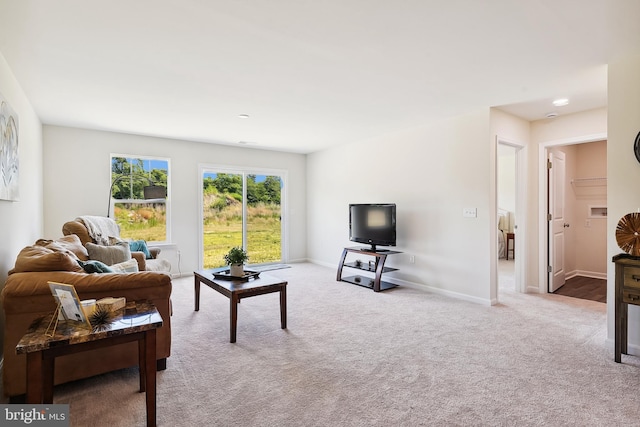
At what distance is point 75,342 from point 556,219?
18.3 ft

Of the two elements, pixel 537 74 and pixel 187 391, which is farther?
pixel 537 74

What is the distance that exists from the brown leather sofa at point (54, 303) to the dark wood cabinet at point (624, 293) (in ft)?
11.1

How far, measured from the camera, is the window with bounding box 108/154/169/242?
17.1 ft

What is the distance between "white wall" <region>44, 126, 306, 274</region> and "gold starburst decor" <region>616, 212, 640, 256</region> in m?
5.35

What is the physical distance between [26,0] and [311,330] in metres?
3.15

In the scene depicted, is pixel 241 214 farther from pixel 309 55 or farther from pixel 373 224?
pixel 309 55

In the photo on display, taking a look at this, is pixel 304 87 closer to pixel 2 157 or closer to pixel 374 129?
pixel 374 129

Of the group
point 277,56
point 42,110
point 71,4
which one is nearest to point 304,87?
point 277,56

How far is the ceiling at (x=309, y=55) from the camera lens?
2.02 m

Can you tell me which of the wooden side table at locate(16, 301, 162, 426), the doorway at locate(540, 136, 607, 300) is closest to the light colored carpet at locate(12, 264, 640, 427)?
the wooden side table at locate(16, 301, 162, 426)

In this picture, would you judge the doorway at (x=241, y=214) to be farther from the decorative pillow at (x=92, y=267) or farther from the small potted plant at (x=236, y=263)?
the decorative pillow at (x=92, y=267)

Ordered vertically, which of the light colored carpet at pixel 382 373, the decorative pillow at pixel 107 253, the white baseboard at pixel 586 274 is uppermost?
the decorative pillow at pixel 107 253

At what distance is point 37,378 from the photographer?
1520mm

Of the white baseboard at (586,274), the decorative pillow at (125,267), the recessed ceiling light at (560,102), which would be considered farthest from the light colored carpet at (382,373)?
the recessed ceiling light at (560,102)
